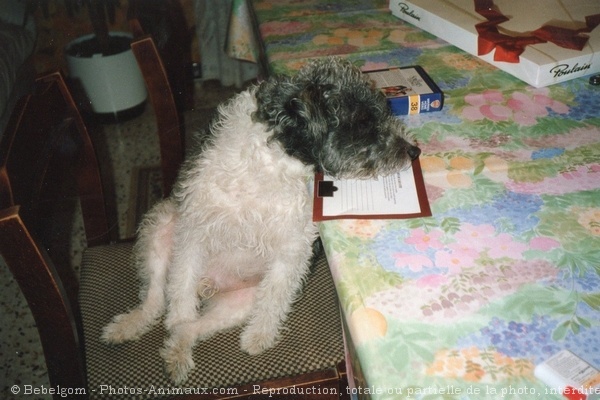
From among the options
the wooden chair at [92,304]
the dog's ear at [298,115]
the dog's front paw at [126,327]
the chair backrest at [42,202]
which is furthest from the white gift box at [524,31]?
the dog's front paw at [126,327]

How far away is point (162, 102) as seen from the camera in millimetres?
1727

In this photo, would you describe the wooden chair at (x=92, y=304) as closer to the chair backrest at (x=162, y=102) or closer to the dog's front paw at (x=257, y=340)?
the dog's front paw at (x=257, y=340)

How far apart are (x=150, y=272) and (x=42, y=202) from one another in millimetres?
570

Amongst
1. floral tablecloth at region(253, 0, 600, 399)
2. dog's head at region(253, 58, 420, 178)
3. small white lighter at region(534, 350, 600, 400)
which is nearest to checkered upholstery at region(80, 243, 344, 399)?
floral tablecloth at region(253, 0, 600, 399)

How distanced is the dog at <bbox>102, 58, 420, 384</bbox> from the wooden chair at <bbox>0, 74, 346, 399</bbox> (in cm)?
5

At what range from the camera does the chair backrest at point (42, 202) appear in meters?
0.99

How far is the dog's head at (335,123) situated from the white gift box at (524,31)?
0.60 metres

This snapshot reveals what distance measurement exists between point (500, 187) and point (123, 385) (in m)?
1.20

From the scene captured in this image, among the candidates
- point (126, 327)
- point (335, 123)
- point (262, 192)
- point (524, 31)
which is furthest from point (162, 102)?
point (524, 31)

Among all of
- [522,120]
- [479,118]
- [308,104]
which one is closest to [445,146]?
[479,118]

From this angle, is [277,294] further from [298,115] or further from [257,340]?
[298,115]

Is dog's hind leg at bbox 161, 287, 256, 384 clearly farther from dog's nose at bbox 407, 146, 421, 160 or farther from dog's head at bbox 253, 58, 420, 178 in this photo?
dog's nose at bbox 407, 146, 421, 160

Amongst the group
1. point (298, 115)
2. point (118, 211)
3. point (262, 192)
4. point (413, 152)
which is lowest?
point (118, 211)

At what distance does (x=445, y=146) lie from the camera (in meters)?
1.40
